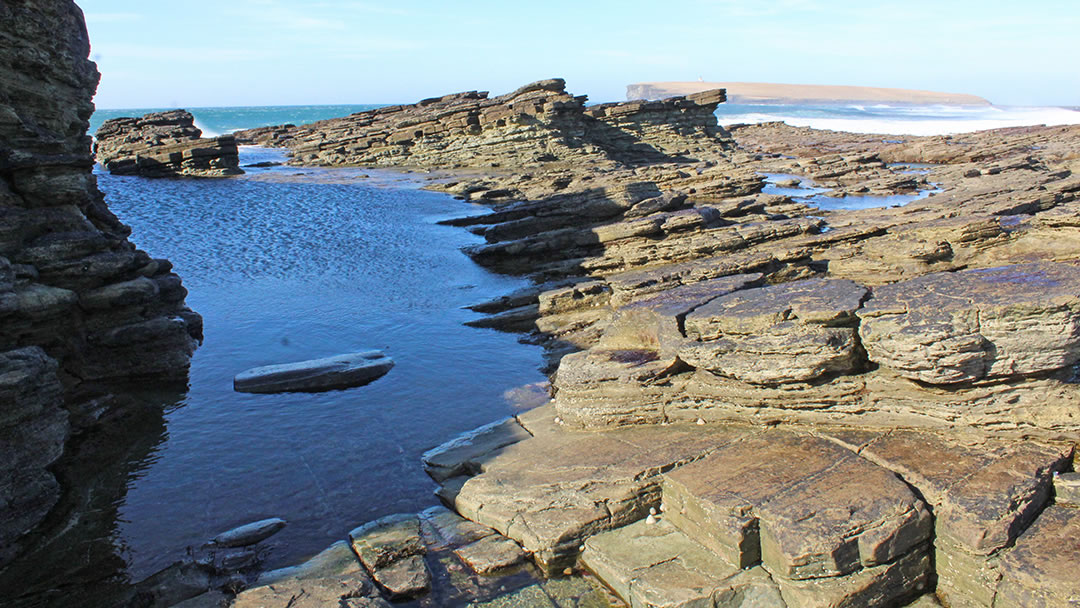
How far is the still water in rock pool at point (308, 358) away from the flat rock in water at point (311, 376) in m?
0.27

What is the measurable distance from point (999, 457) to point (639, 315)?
4951mm

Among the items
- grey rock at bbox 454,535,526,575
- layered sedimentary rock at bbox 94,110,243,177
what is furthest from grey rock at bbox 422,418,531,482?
layered sedimentary rock at bbox 94,110,243,177

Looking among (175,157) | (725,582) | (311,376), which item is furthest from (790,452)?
(175,157)

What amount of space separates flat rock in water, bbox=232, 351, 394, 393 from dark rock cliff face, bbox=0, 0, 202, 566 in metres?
1.54

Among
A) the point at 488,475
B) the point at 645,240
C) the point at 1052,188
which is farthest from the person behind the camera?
the point at 1052,188

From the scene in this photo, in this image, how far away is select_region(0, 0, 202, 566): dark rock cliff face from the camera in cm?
964

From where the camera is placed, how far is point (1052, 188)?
75.0 ft

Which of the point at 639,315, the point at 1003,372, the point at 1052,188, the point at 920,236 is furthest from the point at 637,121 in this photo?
the point at 1003,372

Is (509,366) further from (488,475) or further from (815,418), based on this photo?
(815,418)

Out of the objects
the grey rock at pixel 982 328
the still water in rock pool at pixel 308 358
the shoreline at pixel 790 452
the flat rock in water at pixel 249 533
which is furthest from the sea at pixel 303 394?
the grey rock at pixel 982 328

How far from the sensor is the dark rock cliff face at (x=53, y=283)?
9641 mm

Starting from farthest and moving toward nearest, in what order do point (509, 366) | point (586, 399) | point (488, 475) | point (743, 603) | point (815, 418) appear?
point (509, 366), point (586, 399), point (488, 475), point (815, 418), point (743, 603)

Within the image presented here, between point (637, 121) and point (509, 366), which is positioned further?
point (637, 121)

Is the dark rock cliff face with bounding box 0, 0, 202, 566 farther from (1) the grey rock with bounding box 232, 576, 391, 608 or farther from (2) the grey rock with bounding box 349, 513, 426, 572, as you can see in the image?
(2) the grey rock with bounding box 349, 513, 426, 572
